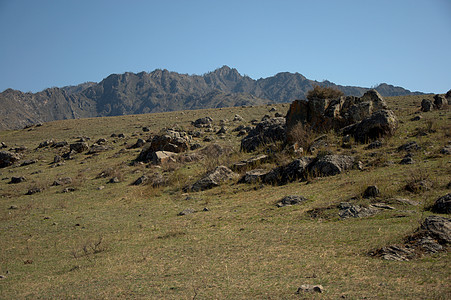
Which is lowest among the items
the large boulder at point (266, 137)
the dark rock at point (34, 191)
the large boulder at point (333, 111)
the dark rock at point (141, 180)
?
the dark rock at point (34, 191)

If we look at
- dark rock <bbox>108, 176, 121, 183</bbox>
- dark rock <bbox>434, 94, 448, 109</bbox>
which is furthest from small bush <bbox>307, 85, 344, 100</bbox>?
dark rock <bbox>108, 176, 121, 183</bbox>

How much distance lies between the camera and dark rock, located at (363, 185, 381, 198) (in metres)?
9.59

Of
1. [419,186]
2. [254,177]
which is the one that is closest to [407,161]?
[419,186]

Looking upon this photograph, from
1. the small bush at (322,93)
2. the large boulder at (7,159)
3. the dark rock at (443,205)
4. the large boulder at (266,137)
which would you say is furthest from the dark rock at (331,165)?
the large boulder at (7,159)

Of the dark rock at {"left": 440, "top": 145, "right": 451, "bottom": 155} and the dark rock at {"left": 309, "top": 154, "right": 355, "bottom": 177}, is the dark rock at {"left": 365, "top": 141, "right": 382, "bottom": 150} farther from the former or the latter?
the dark rock at {"left": 440, "top": 145, "right": 451, "bottom": 155}

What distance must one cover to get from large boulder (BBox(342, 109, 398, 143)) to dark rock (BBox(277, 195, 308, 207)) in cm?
743

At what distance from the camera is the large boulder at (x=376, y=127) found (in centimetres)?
1669

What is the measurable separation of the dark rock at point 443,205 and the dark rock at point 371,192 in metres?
1.75

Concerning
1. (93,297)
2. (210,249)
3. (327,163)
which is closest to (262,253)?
(210,249)

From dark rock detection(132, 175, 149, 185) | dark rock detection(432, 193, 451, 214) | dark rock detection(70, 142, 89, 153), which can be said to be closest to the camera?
dark rock detection(432, 193, 451, 214)

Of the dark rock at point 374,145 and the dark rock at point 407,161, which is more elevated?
the dark rock at point 374,145

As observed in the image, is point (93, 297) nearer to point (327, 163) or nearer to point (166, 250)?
point (166, 250)

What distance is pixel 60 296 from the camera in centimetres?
574

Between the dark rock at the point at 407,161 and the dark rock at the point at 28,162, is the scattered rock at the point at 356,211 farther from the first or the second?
the dark rock at the point at 28,162
